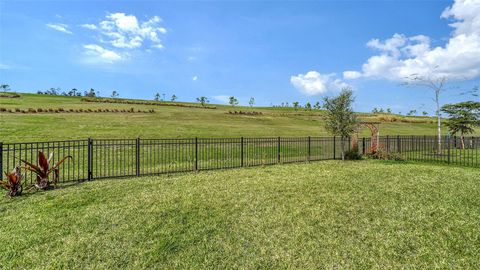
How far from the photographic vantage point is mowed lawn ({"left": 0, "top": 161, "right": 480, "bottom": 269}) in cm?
439

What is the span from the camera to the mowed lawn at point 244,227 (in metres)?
4.39

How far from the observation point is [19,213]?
615 cm

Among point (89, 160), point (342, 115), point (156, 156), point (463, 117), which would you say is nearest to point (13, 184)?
point (89, 160)

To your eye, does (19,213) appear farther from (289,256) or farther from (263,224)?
(289,256)

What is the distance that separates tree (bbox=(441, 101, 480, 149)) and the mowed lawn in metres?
25.1

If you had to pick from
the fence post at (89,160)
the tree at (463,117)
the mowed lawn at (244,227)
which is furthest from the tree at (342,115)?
the tree at (463,117)

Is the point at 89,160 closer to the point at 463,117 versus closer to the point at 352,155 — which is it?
the point at 352,155

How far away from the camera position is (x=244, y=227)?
5.43 metres

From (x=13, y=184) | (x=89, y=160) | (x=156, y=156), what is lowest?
(x=13, y=184)

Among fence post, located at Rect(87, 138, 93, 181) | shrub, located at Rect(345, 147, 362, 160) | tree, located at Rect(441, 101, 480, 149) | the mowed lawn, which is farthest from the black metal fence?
tree, located at Rect(441, 101, 480, 149)

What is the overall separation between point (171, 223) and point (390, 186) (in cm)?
601

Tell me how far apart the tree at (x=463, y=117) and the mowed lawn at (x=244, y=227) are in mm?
25095

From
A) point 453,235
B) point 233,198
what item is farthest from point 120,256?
point 453,235

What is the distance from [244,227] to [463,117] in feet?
103
